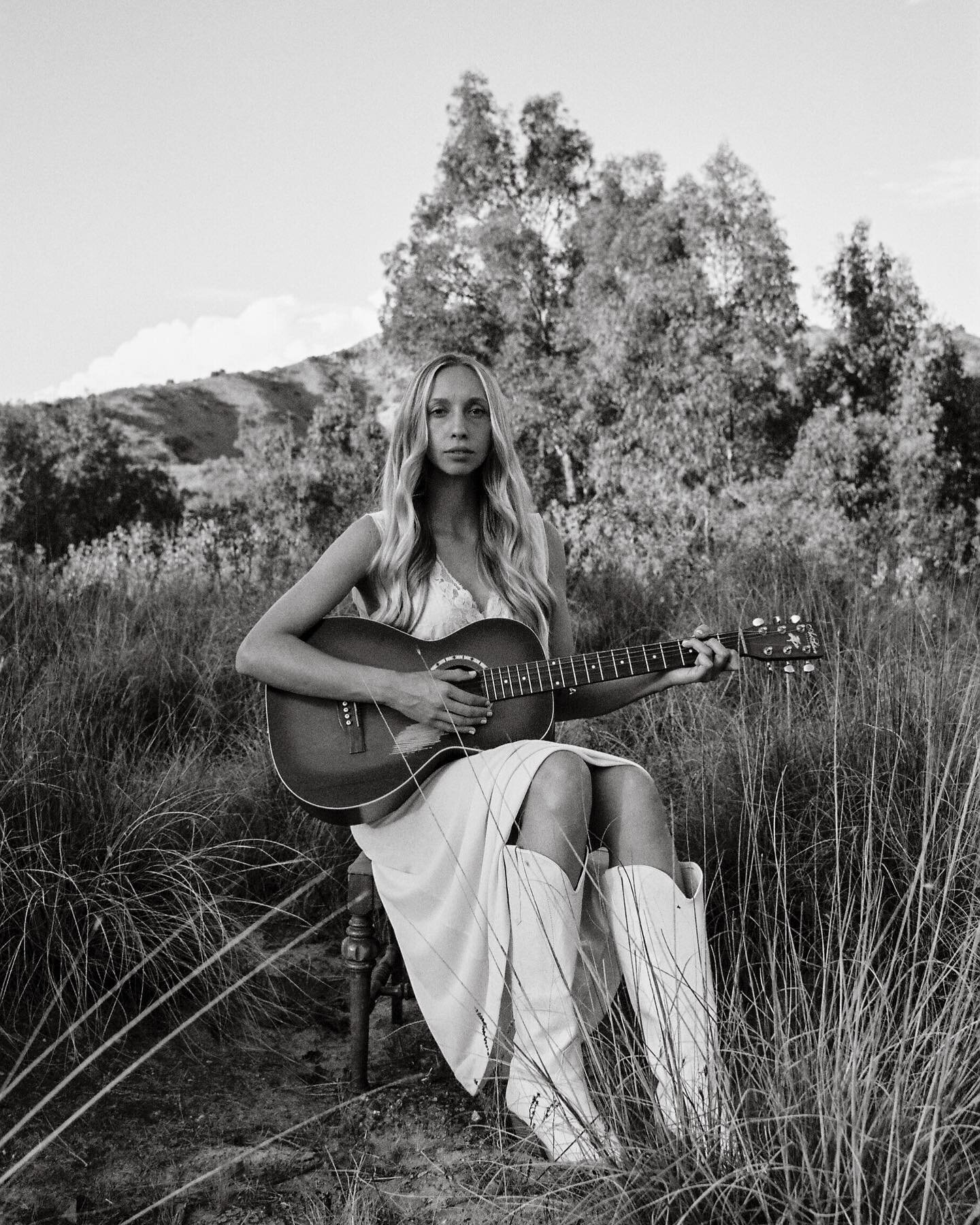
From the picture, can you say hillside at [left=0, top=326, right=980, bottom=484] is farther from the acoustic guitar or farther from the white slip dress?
the white slip dress

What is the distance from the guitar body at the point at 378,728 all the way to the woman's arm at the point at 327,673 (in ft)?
0.12

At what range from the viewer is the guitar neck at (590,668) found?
2.53 metres

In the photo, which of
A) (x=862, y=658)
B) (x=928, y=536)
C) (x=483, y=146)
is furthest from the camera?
(x=483, y=146)

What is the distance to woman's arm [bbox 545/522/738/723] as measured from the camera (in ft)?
8.23

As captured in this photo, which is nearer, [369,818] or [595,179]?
[369,818]

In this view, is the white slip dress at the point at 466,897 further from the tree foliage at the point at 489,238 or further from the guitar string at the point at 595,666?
the tree foliage at the point at 489,238

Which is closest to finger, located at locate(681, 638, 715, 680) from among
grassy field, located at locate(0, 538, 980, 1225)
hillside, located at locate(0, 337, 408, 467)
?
grassy field, located at locate(0, 538, 980, 1225)

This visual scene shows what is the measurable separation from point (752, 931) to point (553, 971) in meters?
0.90

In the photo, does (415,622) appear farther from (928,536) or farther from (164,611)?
(928,536)

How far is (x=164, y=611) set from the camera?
4918 millimetres

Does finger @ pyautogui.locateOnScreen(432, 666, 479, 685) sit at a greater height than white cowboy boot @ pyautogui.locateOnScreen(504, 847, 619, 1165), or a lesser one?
greater

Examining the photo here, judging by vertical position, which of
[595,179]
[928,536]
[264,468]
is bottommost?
[928,536]

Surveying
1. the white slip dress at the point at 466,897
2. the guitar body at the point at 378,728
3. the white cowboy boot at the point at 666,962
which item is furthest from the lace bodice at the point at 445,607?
the white cowboy boot at the point at 666,962

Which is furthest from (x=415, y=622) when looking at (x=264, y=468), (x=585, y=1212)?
(x=264, y=468)
